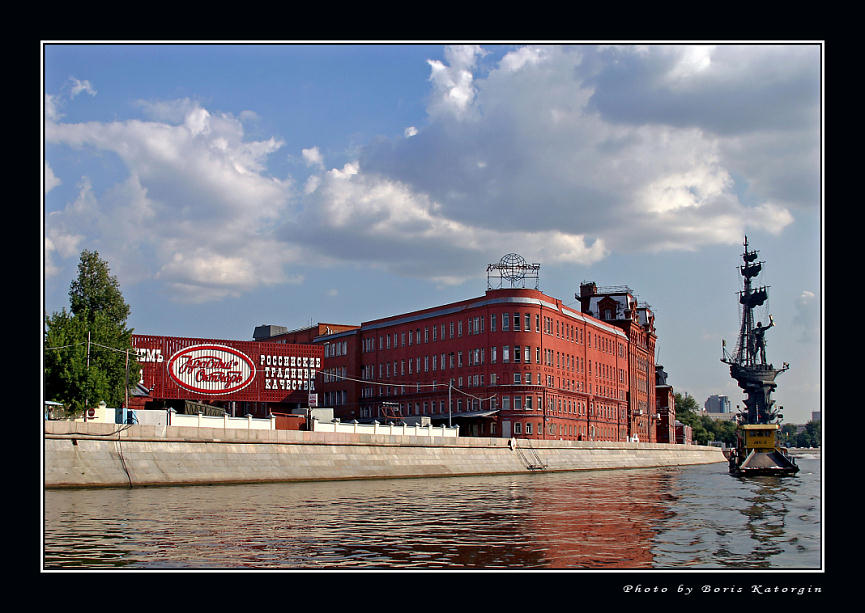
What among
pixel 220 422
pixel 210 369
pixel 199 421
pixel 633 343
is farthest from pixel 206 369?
pixel 633 343

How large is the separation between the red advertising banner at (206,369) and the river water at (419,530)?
45692 mm

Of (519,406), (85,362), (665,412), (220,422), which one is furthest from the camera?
(665,412)

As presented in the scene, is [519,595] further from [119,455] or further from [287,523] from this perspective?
[119,455]

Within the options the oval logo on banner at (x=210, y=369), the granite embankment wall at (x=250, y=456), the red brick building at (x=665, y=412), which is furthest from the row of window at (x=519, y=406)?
the red brick building at (x=665, y=412)

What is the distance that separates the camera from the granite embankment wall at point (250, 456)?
45.8 metres

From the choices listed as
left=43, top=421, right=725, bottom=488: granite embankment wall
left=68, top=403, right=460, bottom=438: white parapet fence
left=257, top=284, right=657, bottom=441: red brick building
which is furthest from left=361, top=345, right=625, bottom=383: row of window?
left=68, top=403, right=460, bottom=438: white parapet fence

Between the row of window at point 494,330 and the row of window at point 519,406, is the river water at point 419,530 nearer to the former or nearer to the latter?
the row of window at point 519,406

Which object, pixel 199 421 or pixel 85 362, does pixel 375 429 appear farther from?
pixel 85 362

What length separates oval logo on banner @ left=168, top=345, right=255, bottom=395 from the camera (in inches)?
3558

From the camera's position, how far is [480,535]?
25.8m

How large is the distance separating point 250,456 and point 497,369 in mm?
46769

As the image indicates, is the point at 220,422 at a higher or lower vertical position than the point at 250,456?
higher

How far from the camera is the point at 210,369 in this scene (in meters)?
91.4

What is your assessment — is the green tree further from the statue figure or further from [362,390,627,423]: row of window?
the statue figure
